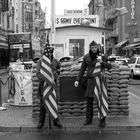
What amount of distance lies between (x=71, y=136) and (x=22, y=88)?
12.2 feet

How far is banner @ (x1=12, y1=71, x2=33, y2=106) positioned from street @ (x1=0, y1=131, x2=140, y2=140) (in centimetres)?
309

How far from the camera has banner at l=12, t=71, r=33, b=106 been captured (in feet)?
35.3

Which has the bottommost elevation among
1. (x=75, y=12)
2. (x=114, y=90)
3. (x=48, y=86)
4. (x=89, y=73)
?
(x=114, y=90)

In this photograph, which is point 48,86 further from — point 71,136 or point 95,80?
point 71,136

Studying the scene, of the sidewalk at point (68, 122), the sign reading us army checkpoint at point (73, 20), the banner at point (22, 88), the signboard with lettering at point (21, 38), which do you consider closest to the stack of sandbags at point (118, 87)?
the sidewalk at point (68, 122)

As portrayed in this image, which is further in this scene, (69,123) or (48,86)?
(69,123)

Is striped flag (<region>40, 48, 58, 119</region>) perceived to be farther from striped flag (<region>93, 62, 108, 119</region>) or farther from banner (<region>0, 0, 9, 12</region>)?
banner (<region>0, 0, 9, 12</region>)

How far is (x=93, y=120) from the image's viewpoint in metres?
8.76

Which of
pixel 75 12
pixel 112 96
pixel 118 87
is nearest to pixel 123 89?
pixel 118 87

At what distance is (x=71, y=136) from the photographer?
750 centimetres

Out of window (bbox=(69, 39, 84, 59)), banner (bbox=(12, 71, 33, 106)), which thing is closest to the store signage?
window (bbox=(69, 39, 84, 59))

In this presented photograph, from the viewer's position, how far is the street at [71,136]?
7.36 metres

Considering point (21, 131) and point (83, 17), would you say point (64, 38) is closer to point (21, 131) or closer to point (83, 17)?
point (83, 17)

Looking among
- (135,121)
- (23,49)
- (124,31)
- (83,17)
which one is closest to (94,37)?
(83,17)
